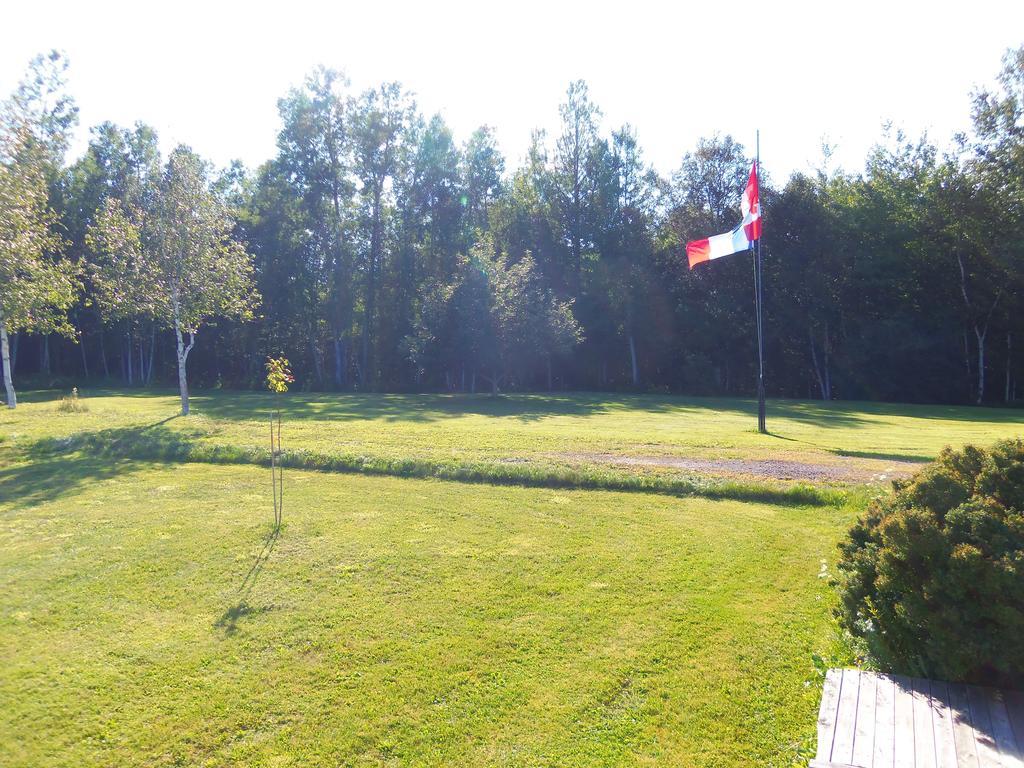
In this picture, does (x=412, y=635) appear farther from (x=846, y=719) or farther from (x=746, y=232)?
(x=746, y=232)

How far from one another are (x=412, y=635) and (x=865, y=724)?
10.4ft

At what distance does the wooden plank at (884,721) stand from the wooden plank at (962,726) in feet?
0.91

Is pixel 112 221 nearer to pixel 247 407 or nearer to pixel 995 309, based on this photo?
pixel 247 407

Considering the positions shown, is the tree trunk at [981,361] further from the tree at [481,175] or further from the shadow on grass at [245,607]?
the shadow on grass at [245,607]

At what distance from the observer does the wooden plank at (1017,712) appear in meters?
3.33

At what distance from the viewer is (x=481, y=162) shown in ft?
138

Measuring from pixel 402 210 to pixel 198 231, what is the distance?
19.6 metres

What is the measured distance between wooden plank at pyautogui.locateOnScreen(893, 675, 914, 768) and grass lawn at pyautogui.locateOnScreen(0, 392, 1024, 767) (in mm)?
538

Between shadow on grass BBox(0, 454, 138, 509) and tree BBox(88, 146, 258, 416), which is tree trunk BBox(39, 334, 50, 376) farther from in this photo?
shadow on grass BBox(0, 454, 138, 509)

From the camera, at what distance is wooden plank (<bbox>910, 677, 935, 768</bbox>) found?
3207 mm

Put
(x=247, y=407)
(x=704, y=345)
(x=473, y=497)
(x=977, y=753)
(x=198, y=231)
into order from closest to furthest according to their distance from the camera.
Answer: (x=977, y=753) < (x=473, y=497) < (x=198, y=231) < (x=247, y=407) < (x=704, y=345)

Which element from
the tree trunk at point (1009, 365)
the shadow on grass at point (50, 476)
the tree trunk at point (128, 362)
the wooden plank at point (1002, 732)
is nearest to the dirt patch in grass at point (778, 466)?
the wooden plank at point (1002, 732)

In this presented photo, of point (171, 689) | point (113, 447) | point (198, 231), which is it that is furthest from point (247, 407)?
point (171, 689)

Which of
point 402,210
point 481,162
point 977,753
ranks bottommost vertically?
point 977,753
